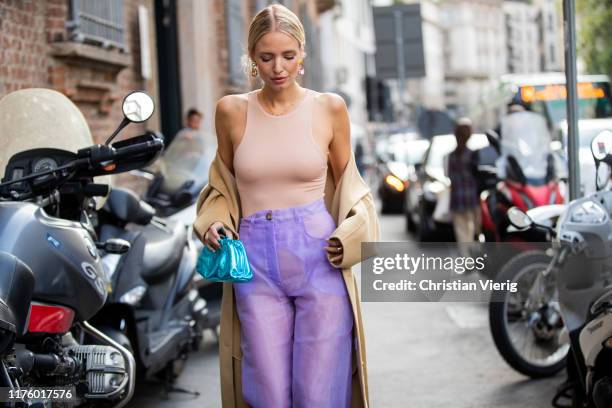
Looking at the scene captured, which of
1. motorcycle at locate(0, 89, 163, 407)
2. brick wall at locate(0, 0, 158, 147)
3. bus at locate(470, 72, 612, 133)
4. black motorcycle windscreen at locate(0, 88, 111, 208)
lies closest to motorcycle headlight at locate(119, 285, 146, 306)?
motorcycle at locate(0, 89, 163, 407)

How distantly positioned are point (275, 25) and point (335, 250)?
2.30 feet

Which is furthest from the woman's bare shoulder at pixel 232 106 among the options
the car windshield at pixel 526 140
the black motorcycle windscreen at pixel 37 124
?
the car windshield at pixel 526 140

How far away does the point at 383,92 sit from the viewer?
Answer: 27.6m

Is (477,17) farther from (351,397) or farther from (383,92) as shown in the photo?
(351,397)

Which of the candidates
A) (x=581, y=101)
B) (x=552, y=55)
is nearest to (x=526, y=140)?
(x=581, y=101)

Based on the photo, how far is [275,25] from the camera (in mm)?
3424

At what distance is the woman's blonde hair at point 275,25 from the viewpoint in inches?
135

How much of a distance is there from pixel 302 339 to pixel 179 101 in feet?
36.3

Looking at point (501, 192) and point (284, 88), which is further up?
point (284, 88)

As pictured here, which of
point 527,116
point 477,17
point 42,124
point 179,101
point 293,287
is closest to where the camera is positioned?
point 293,287

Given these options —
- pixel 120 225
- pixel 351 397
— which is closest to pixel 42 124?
pixel 120 225

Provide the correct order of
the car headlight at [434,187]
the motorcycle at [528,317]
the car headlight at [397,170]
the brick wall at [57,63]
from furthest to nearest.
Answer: the car headlight at [434,187] < the brick wall at [57,63] < the motorcycle at [528,317] < the car headlight at [397,170]

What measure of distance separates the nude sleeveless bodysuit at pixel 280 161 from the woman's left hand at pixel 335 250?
16 cm

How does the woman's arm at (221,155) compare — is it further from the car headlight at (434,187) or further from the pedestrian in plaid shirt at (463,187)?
the car headlight at (434,187)
